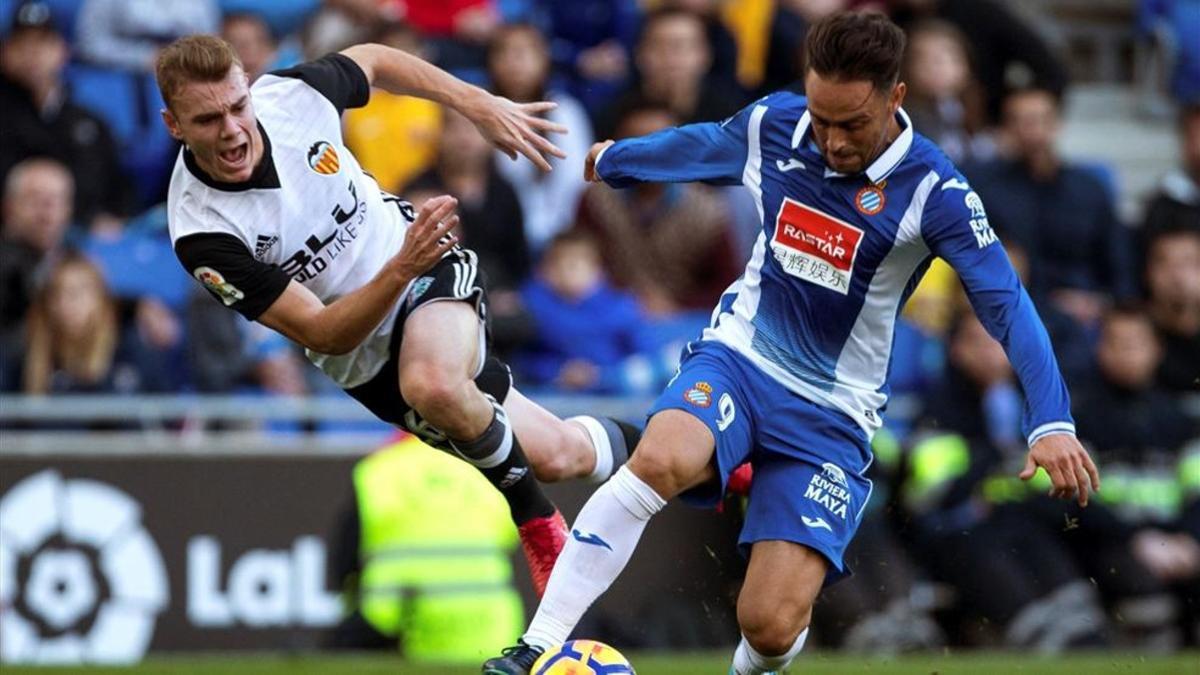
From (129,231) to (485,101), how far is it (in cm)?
525

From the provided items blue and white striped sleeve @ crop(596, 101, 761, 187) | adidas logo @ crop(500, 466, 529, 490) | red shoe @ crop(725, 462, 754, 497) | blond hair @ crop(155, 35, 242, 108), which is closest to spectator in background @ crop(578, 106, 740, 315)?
red shoe @ crop(725, 462, 754, 497)

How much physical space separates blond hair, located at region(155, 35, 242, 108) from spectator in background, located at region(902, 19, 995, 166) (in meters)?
7.09

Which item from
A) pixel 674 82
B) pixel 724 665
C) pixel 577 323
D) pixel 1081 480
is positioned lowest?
pixel 724 665

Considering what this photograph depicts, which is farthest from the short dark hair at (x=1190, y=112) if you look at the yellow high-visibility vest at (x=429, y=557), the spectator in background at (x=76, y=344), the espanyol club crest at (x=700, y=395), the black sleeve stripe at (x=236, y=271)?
the black sleeve stripe at (x=236, y=271)

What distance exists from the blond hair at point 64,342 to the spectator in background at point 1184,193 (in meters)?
6.70

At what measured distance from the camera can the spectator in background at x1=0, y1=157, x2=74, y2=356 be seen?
41.1 ft

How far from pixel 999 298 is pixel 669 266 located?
6122mm

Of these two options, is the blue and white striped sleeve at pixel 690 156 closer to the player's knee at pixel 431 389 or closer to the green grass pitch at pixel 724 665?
the player's knee at pixel 431 389

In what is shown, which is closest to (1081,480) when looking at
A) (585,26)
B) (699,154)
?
(699,154)

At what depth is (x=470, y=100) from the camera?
28.6 feet

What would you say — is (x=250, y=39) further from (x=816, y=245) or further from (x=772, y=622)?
(x=772, y=622)

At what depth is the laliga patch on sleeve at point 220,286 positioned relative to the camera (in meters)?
8.17

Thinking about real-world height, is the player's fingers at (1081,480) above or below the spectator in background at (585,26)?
above

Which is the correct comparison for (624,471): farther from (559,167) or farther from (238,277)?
(559,167)
